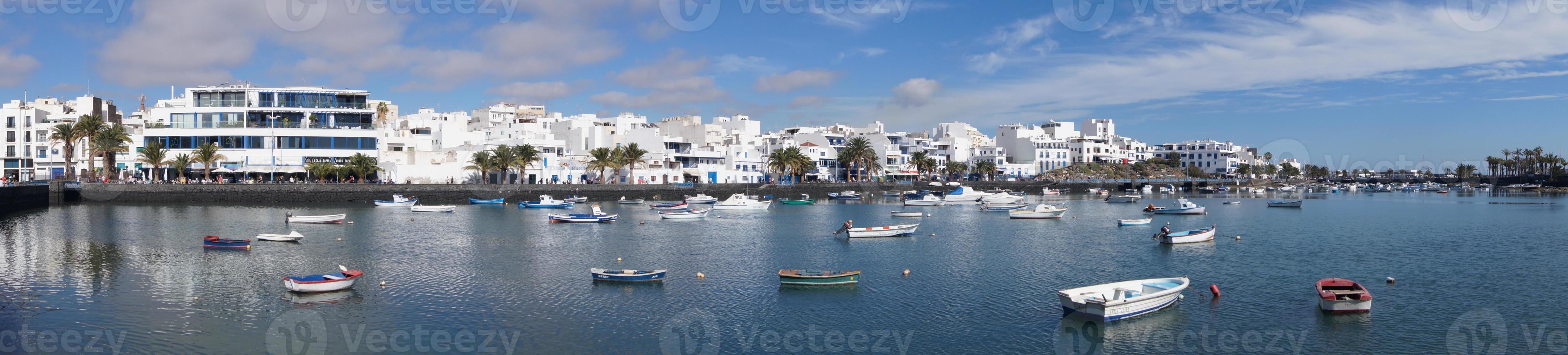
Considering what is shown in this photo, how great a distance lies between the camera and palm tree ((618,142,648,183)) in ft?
323

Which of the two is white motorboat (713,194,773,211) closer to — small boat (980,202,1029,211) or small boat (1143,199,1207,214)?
small boat (980,202,1029,211)

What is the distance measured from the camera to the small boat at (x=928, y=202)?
277 feet

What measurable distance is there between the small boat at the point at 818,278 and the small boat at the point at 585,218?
3009 centimetres

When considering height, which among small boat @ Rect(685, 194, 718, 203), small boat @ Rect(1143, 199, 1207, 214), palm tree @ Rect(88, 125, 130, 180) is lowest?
small boat @ Rect(1143, 199, 1207, 214)

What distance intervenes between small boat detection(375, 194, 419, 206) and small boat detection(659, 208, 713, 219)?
25.5m

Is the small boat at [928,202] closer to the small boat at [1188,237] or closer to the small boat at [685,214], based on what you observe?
the small boat at [685,214]

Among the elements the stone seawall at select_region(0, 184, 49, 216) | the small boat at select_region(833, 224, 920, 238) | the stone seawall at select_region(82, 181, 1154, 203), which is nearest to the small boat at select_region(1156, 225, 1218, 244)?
the small boat at select_region(833, 224, 920, 238)

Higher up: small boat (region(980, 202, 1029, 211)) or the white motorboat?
the white motorboat

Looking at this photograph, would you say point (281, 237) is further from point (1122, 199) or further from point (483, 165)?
point (1122, 199)

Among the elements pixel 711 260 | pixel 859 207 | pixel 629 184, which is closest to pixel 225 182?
pixel 629 184

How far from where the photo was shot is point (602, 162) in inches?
3851

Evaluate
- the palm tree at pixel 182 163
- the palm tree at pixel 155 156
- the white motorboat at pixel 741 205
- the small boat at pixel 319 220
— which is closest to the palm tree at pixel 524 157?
the white motorboat at pixel 741 205

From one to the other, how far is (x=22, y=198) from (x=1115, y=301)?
3046 inches

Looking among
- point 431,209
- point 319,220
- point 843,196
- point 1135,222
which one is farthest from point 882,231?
point 843,196
